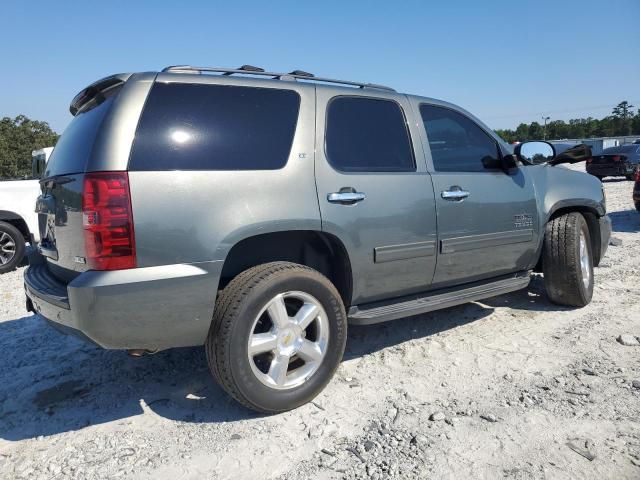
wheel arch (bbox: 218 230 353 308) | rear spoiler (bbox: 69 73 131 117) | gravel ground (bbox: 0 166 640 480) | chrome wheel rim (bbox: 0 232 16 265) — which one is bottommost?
gravel ground (bbox: 0 166 640 480)

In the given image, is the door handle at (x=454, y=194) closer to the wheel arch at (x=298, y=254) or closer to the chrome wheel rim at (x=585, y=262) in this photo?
the wheel arch at (x=298, y=254)

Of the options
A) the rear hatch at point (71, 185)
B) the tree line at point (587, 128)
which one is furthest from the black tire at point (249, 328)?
the tree line at point (587, 128)

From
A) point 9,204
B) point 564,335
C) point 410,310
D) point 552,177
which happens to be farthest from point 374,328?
point 9,204

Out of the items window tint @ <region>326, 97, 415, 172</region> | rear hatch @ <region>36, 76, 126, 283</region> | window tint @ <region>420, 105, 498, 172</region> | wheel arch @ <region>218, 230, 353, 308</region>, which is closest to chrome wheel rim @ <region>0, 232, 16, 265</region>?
rear hatch @ <region>36, 76, 126, 283</region>

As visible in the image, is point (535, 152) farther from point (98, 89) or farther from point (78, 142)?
point (78, 142)

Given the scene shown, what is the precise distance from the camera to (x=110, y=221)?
2289 millimetres

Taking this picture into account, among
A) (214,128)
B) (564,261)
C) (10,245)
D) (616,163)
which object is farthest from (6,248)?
(616,163)

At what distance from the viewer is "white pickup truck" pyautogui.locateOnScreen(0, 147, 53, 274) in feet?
22.6

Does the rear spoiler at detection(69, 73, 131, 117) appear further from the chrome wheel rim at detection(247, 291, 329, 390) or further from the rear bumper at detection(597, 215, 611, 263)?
the rear bumper at detection(597, 215, 611, 263)

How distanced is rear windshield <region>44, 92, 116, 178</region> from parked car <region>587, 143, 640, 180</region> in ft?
Result: 61.6

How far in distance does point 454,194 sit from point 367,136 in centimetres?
76

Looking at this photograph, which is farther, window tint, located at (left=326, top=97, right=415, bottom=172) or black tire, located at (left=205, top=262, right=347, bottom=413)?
window tint, located at (left=326, top=97, right=415, bottom=172)

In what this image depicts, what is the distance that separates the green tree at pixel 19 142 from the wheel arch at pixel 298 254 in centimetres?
2910

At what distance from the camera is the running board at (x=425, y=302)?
3.09 m
